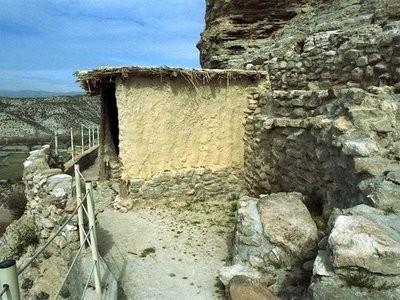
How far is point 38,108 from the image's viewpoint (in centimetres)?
4691

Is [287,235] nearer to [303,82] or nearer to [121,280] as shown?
[121,280]

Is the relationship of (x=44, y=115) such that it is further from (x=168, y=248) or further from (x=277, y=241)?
(x=277, y=241)

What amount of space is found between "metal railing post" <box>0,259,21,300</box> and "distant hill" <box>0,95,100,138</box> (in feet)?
124

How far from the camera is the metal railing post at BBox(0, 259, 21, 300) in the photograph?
7.25 feet

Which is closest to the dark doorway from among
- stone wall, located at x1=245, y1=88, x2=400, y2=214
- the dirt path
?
the dirt path

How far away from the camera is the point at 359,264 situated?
2.88m

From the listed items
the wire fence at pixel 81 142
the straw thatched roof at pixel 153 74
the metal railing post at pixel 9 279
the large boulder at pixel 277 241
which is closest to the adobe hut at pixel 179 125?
the straw thatched roof at pixel 153 74

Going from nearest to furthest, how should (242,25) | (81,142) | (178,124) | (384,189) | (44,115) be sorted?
1. (384,189)
2. (178,124)
3. (242,25)
4. (81,142)
5. (44,115)

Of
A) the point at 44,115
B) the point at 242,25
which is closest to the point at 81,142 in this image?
the point at 242,25

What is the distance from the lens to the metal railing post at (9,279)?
221 centimetres

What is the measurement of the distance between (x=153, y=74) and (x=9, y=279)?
7138mm

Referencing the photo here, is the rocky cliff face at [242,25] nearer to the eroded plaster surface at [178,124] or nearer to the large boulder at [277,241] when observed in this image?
the eroded plaster surface at [178,124]

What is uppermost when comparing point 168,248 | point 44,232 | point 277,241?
point 277,241

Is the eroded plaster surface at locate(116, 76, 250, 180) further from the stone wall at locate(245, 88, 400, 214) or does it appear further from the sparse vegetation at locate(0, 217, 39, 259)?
the sparse vegetation at locate(0, 217, 39, 259)
